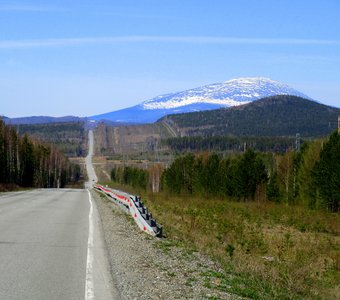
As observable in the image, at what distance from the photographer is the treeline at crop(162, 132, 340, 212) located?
1877 inches

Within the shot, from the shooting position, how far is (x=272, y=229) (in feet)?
81.4

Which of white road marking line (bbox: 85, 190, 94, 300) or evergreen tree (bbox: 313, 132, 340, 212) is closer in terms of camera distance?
white road marking line (bbox: 85, 190, 94, 300)

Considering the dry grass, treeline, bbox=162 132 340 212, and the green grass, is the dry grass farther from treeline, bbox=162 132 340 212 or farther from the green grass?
treeline, bbox=162 132 340 212

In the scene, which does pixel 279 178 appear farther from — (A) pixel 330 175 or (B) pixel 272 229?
(B) pixel 272 229

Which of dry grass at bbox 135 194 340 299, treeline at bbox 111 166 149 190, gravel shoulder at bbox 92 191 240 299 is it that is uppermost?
gravel shoulder at bbox 92 191 240 299

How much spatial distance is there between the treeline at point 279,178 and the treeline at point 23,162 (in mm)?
28810

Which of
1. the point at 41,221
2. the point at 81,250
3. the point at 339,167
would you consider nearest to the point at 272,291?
the point at 81,250

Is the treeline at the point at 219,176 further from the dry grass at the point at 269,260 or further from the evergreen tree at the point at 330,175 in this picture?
the dry grass at the point at 269,260

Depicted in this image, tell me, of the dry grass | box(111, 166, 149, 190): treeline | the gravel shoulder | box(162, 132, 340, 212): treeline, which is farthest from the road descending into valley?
box(111, 166, 149, 190): treeline

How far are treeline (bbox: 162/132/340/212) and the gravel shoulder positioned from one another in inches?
1376

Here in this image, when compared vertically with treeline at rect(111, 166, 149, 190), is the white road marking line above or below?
above

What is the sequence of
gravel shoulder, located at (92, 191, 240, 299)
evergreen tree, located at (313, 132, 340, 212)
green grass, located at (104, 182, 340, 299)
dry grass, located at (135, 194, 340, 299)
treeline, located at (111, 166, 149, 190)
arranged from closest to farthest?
1. gravel shoulder, located at (92, 191, 240, 299)
2. green grass, located at (104, 182, 340, 299)
3. dry grass, located at (135, 194, 340, 299)
4. evergreen tree, located at (313, 132, 340, 212)
5. treeline, located at (111, 166, 149, 190)

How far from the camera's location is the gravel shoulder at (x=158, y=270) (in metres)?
8.12

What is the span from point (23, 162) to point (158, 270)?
91.3 meters
